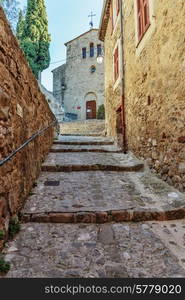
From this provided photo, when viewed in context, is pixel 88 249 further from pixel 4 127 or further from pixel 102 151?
pixel 102 151

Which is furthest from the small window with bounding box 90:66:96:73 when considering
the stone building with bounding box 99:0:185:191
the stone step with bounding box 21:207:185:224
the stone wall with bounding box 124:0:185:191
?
the stone step with bounding box 21:207:185:224

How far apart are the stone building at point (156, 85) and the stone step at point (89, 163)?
1.08ft

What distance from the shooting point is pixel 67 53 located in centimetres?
2258

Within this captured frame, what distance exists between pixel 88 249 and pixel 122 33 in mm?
6201

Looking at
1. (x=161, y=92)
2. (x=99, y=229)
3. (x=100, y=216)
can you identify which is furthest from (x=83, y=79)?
(x=99, y=229)

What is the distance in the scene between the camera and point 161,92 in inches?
144

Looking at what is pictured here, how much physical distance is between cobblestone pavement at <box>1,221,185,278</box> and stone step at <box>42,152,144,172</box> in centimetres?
195

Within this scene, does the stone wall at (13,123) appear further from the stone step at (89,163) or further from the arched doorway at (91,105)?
the arched doorway at (91,105)

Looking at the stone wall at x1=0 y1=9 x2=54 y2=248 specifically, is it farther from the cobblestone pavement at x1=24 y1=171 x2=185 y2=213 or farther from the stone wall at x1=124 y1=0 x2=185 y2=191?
the stone wall at x1=124 y1=0 x2=185 y2=191

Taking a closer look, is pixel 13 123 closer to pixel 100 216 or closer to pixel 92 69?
pixel 100 216

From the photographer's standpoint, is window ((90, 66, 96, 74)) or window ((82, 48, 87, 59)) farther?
window ((82, 48, 87, 59))

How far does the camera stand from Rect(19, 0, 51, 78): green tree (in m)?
16.7

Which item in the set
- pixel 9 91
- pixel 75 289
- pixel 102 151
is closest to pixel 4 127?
pixel 9 91

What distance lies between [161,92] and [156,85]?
0.27 m
